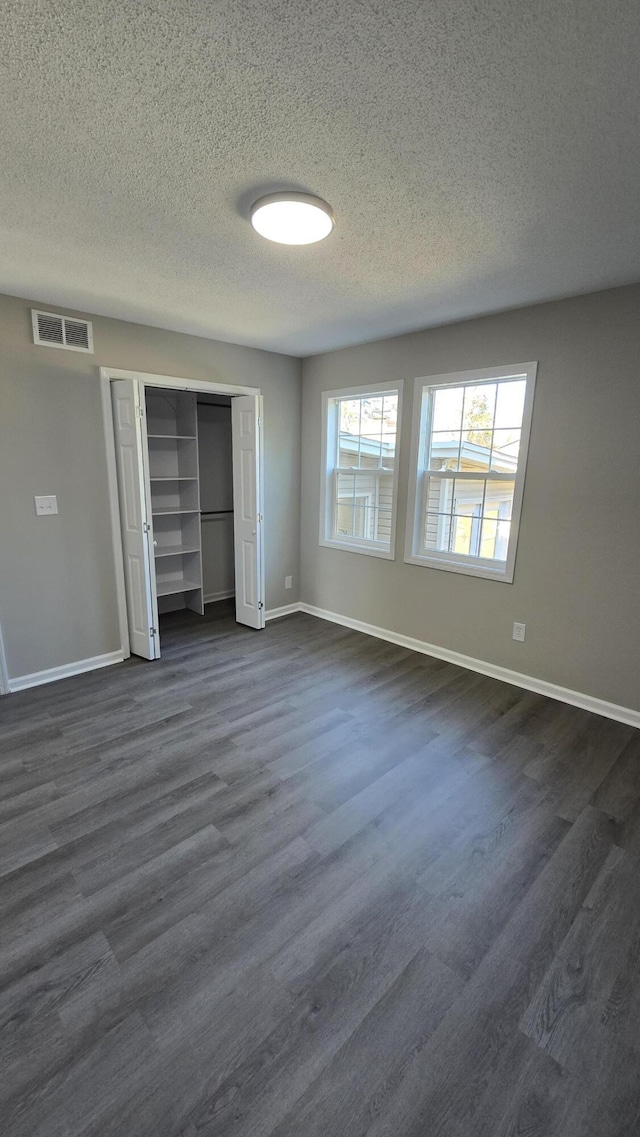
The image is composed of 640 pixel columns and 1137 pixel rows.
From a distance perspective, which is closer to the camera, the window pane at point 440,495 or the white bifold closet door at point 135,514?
the white bifold closet door at point 135,514

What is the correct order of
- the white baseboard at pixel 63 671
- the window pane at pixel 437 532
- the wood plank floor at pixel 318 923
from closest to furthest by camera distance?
the wood plank floor at pixel 318 923
the white baseboard at pixel 63 671
the window pane at pixel 437 532

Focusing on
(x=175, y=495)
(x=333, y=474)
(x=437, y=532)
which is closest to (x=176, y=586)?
(x=175, y=495)

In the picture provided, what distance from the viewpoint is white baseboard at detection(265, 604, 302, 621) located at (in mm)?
4754

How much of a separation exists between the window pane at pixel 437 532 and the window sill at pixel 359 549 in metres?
0.35

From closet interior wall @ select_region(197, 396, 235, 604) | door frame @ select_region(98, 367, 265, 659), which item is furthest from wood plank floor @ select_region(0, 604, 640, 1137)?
closet interior wall @ select_region(197, 396, 235, 604)

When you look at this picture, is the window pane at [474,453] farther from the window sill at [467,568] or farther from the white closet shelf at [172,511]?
the white closet shelf at [172,511]

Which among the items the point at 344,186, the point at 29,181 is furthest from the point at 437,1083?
the point at 29,181

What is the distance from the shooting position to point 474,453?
346 cm

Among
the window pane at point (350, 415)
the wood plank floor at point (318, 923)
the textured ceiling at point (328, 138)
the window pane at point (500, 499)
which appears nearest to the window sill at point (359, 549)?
→ the window pane at point (500, 499)

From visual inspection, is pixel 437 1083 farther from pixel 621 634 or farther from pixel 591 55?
pixel 591 55

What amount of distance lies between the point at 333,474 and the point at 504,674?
7.80ft

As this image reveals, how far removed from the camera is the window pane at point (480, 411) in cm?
335

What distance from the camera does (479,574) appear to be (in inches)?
136

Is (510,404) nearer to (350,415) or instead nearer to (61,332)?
(350,415)
